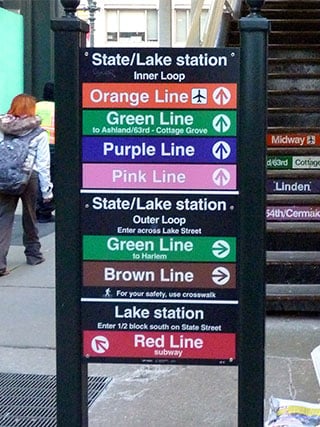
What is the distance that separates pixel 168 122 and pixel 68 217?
1.76ft

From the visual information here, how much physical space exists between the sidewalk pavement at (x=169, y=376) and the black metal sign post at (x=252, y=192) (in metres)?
1.11

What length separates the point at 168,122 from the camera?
3227mm

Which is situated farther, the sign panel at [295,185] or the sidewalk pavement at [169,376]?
the sign panel at [295,185]

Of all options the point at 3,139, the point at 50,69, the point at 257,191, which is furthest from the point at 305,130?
the point at 50,69

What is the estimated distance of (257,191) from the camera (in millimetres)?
3213

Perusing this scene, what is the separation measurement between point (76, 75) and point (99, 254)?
27.4 inches

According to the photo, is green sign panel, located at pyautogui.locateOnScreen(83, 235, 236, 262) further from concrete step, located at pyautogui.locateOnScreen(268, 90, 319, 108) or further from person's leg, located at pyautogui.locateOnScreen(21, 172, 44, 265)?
concrete step, located at pyautogui.locateOnScreen(268, 90, 319, 108)

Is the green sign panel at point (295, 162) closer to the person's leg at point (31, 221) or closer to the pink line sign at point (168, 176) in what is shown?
the person's leg at point (31, 221)

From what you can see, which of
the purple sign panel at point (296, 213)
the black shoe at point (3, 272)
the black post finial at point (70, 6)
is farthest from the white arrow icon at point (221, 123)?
the black shoe at point (3, 272)

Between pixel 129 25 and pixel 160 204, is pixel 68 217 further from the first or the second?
pixel 129 25

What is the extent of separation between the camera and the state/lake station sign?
3215mm

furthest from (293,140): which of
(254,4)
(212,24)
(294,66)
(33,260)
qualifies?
(254,4)

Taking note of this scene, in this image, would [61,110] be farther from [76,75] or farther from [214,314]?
[214,314]

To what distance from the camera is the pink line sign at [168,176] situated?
3.23 m
